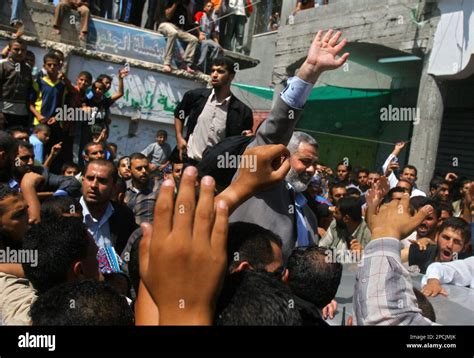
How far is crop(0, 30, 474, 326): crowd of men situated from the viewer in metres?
1.06

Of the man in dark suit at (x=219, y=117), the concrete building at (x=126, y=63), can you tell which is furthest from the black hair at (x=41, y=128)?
the concrete building at (x=126, y=63)

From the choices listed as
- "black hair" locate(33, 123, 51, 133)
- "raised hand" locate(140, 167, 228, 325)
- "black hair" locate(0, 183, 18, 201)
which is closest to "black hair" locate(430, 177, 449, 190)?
"black hair" locate(33, 123, 51, 133)

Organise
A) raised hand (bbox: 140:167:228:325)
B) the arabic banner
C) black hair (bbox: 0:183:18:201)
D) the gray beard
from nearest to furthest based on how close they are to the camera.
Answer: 1. raised hand (bbox: 140:167:228:325)
2. black hair (bbox: 0:183:18:201)
3. the gray beard
4. the arabic banner

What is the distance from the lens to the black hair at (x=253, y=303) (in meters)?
1.16

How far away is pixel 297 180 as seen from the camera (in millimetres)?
3018

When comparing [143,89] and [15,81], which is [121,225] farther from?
[143,89]

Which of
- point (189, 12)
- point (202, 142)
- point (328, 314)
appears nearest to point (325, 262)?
point (328, 314)

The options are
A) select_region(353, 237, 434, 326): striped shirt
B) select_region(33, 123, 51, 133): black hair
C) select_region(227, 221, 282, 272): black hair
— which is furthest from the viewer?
select_region(33, 123, 51, 133): black hair

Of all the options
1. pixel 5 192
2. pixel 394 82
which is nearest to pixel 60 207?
pixel 5 192

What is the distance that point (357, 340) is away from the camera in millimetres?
1198

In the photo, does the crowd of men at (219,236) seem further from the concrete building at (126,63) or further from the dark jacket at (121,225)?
the concrete building at (126,63)

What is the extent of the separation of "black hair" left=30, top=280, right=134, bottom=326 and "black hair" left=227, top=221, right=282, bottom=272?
1.36ft

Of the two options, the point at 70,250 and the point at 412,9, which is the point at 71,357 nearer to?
the point at 70,250

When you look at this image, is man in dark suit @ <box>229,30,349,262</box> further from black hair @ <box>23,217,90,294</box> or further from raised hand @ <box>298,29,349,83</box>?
black hair @ <box>23,217,90,294</box>
